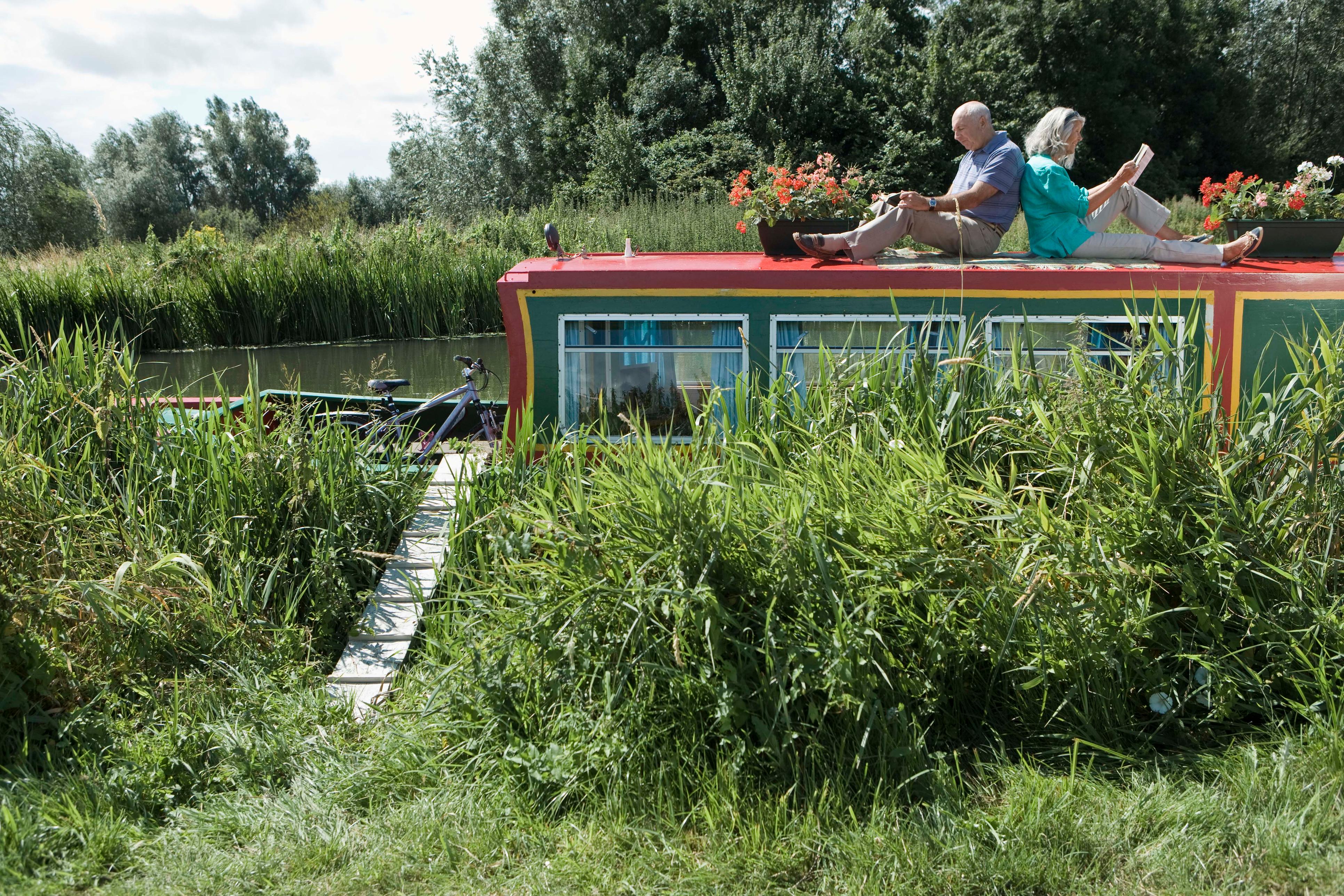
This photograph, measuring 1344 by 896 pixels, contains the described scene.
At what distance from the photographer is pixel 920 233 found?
5.35 meters

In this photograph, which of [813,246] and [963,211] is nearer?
[813,246]

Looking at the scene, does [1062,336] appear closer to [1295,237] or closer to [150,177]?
[1295,237]

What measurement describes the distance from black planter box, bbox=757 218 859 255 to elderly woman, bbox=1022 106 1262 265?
3.08ft

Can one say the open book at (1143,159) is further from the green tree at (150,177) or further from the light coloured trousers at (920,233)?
the green tree at (150,177)

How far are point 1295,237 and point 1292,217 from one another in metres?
0.11

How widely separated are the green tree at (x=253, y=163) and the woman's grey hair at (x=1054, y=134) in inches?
2129

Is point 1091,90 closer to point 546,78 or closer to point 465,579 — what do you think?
point 546,78

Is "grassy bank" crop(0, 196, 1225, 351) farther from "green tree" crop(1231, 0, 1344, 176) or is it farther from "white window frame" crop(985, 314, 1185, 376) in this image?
"green tree" crop(1231, 0, 1344, 176)

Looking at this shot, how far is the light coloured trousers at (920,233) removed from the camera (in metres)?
5.09

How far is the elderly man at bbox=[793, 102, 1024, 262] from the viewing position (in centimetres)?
509

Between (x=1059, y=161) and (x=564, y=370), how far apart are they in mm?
2753

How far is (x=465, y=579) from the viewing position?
394cm

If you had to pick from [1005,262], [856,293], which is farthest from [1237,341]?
[856,293]

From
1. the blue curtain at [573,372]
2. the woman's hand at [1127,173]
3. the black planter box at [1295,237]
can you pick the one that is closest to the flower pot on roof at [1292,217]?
the black planter box at [1295,237]
